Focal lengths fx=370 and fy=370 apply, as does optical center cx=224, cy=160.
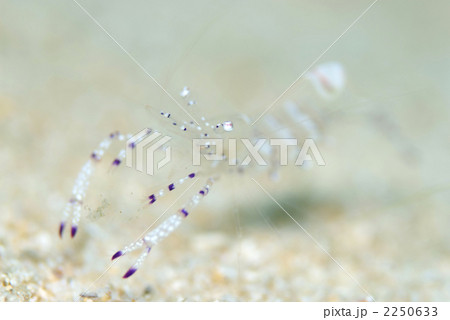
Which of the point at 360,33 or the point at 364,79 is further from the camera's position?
the point at 360,33

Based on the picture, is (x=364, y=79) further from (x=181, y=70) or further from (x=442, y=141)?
(x=181, y=70)

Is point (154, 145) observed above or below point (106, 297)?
above

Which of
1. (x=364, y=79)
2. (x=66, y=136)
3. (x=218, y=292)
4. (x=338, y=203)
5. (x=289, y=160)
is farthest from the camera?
(x=364, y=79)

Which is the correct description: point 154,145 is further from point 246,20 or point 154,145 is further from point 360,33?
point 360,33

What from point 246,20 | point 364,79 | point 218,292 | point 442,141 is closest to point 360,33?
point 364,79

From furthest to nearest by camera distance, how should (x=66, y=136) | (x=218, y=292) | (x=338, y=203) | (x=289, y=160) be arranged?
(x=338, y=203)
(x=66, y=136)
(x=289, y=160)
(x=218, y=292)

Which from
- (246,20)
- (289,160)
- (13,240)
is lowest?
(13,240)
